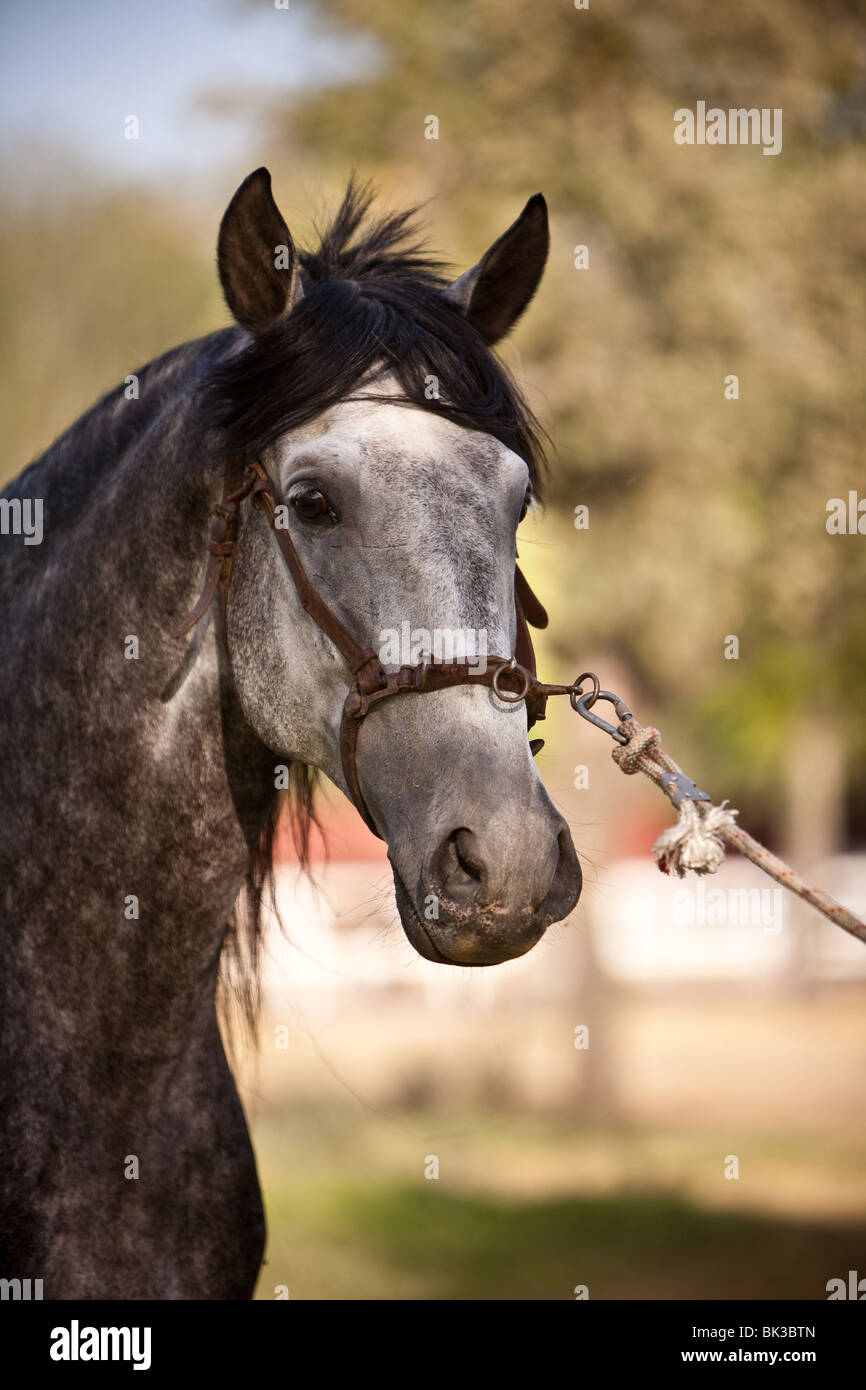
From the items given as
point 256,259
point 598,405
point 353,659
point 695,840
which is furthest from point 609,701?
point 598,405

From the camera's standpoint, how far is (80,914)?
10.2 ft

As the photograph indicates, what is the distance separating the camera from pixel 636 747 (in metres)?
2.97

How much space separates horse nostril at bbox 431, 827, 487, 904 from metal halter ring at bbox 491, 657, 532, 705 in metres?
0.29

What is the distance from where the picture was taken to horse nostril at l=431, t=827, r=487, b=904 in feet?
8.18

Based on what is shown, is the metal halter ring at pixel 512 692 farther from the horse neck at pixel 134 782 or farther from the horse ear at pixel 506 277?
the horse ear at pixel 506 277

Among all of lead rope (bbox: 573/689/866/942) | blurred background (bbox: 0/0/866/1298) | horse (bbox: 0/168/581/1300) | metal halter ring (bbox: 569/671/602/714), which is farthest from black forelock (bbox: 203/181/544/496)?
blurred background (bbox: 0/0/866/1298)

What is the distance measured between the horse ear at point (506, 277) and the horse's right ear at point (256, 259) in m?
0.43

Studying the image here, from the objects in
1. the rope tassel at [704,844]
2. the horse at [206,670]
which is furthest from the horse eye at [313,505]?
the rope tassel at [704,844]

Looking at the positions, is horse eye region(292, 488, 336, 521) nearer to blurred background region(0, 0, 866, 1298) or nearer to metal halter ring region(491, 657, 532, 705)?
metal halter ring region(491, 657, 532, 705)

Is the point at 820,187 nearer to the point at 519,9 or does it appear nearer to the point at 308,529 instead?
the point at 519,9

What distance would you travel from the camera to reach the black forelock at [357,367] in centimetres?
293

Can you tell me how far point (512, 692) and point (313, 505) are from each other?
2.04ft

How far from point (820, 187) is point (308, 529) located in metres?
8.82
